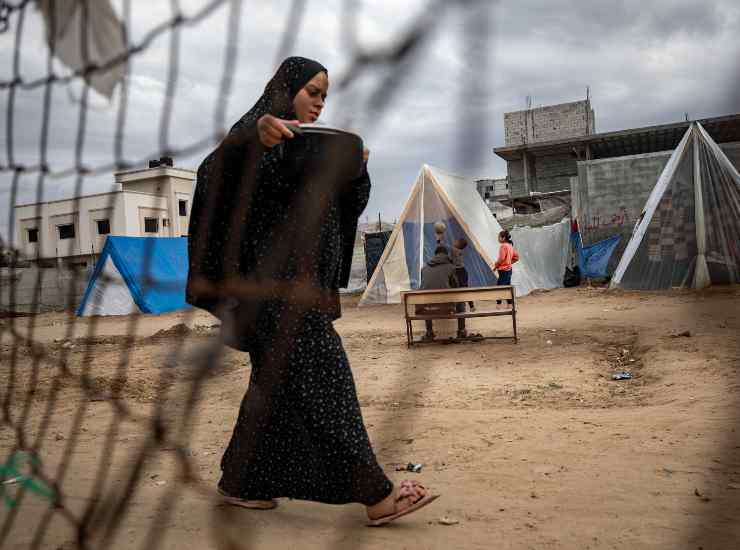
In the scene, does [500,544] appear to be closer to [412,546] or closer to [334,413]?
[412,546]

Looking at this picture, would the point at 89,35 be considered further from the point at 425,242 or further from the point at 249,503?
the point at 425,242

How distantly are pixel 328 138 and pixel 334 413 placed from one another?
0.84 metres

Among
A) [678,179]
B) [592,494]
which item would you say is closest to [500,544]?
[592,494]

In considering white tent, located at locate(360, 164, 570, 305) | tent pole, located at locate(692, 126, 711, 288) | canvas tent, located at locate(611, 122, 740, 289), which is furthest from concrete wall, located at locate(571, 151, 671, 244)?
tent pole, located at locate(692, 126, 711, 288)

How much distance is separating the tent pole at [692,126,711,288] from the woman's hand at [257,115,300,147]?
8.34m

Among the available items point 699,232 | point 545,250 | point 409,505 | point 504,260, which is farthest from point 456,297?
point 545,250

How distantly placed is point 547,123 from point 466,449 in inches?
79.8

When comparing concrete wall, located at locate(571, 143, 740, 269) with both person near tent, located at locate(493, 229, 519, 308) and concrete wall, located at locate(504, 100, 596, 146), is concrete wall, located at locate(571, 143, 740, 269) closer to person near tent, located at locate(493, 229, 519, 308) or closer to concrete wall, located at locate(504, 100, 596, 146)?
person near tent, located at locate(493, 229, 519, 308)

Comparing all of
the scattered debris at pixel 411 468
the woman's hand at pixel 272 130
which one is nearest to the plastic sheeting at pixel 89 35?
the woman's hand at pixel 272 130

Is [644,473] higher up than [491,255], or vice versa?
[491,255]

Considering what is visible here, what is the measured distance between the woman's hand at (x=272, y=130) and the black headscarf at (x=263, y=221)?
21 centimetres

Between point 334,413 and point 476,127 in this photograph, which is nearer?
point 476,127

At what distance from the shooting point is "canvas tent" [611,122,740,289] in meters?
8.52

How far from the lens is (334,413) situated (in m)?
1.79
